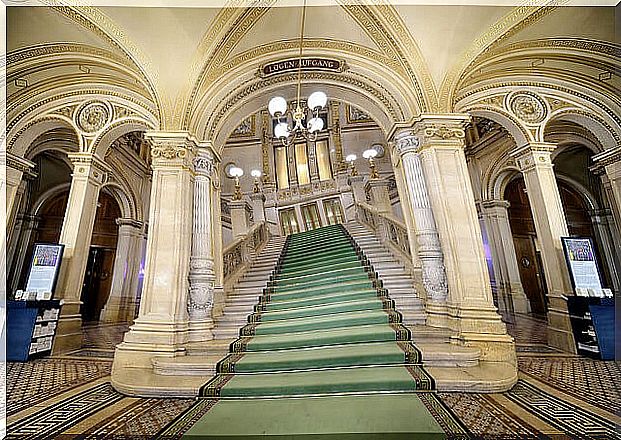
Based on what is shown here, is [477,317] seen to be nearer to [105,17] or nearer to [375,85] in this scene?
[375,85]

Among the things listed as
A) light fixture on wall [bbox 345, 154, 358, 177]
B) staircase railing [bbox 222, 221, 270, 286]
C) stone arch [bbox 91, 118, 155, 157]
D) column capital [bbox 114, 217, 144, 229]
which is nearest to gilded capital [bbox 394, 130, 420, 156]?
staircase railing [bbox 222, 221, 270, 286]

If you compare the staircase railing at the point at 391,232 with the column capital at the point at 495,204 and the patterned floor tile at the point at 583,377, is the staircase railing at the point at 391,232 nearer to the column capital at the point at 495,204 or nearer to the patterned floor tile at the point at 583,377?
the patterned floor tile at the point at 583,377

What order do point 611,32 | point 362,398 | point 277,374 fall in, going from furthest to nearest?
point 611,32 → point 277,374 → point 362,398

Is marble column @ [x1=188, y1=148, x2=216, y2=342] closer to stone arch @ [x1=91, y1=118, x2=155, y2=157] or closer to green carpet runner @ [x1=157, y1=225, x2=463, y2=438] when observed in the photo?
green carpet runner @ [x1=157, y1=225, x2=463, y2=438]

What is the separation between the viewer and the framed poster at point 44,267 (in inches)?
189

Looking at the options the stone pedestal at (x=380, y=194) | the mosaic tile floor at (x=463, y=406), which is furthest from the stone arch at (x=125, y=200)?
the stone pedestal at (x=380, y=194)

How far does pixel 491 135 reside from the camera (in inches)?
350

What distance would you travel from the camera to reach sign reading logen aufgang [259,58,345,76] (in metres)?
5.16

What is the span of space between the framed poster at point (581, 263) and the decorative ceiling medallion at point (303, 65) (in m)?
4.64

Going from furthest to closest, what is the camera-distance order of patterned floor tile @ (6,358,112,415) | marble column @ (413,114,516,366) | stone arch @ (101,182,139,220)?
stone arch @ (101,182,139,220) < marble column @ (413,114,516,366) < patterned floor tile @ (6,358,112,415)

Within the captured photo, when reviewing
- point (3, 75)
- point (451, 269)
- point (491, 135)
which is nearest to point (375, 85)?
point (451, 269)

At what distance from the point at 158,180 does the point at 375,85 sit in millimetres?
3913

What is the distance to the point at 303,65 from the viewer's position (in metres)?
5.27

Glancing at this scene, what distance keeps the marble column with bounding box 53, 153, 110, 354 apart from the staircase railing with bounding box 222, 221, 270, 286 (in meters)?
2.62
